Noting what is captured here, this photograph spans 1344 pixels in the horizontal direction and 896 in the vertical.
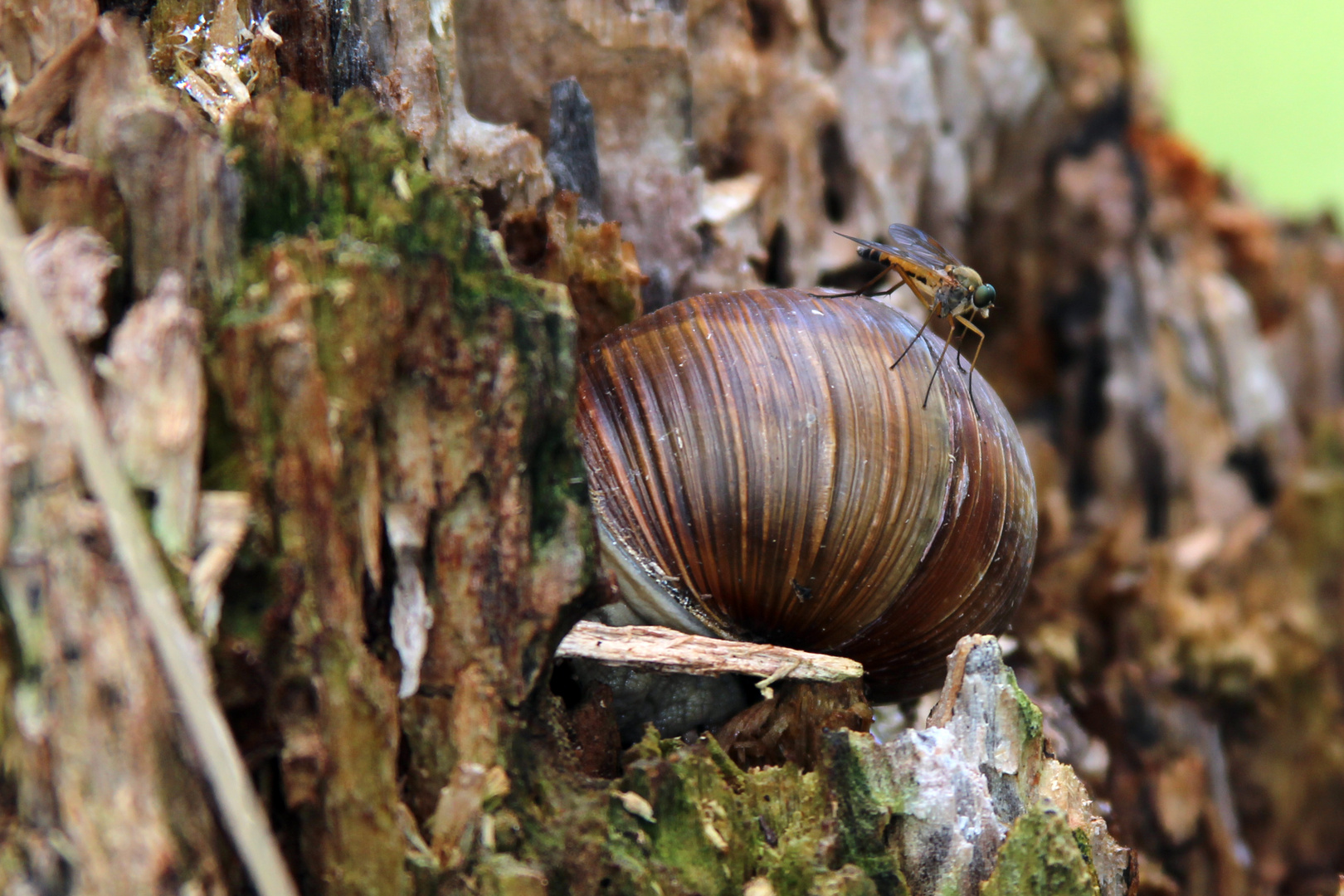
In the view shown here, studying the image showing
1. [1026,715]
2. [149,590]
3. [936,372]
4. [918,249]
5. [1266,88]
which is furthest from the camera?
[1266,88]

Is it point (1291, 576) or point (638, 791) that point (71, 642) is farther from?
point (1291, 576)

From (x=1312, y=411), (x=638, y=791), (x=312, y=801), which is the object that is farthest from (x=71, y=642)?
(x=1312, y=411)

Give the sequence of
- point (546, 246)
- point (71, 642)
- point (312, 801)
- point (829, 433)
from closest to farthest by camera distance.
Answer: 1. point (71, 642)
2. point (312, 801)
3. point (829, 433)
4. point (546, 246)

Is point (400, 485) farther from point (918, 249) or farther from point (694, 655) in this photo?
point (918, 249)

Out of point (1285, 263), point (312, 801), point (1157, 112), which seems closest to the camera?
point (312, 801)

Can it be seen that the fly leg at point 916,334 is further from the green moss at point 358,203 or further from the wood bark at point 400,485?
the green moss at point 358,203

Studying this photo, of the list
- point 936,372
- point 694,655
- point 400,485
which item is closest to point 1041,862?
point 694,655

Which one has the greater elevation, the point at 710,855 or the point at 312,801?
the point at 312,801

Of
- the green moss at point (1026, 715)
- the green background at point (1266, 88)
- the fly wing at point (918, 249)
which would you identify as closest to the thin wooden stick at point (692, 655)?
the green moss at point (1026, 715)
